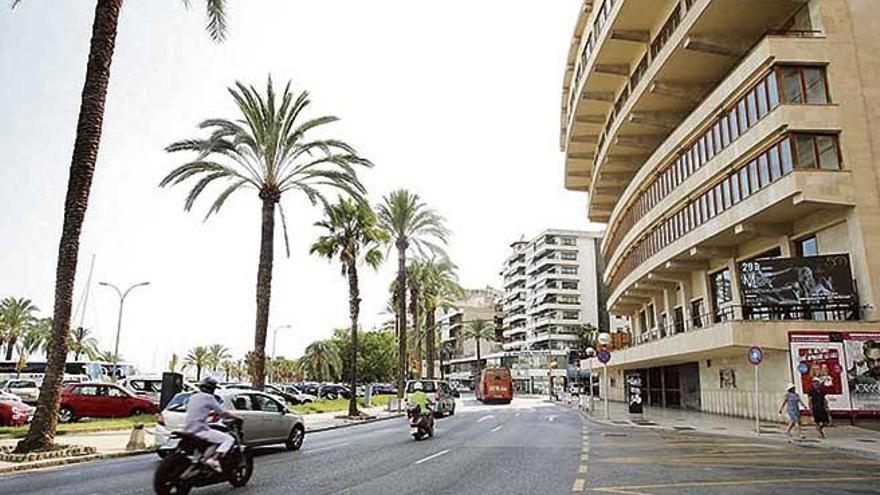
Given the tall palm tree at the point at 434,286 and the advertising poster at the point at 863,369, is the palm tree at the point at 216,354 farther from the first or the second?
the advertising poster at the point at 863,369

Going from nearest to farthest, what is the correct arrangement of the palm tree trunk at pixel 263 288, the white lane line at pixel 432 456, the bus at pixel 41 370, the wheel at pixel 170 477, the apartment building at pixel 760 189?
the wheel at pixel 170 477, the white lane line at pixel 432 456, the apartment building at pixel 760 189, the palm tree trunk at pixel 263 288, the bus at pixel 41 370

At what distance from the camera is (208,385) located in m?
9.82

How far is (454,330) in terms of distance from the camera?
144 m

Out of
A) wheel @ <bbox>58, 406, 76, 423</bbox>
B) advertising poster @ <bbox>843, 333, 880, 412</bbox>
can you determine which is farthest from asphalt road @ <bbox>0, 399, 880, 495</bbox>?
wheel @ <bbox>58, 406, 76, 423</bbox>

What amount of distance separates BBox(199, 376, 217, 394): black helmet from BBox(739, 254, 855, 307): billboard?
2259cm

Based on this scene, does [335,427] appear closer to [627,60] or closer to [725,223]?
[725,223]

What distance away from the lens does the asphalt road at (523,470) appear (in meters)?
10.1

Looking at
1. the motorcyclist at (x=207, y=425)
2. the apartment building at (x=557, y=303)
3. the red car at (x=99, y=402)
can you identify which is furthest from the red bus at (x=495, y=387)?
the apartment building at (x=557, y=303)

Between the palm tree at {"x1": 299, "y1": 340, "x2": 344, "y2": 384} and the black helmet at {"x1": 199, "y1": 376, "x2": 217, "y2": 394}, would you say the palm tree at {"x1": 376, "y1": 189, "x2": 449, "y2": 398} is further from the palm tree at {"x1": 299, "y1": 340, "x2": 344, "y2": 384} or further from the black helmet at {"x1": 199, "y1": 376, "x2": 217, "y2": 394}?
the palm tree at {"x1": 299, "y1": 340, "x2": 344, "y2": 384}

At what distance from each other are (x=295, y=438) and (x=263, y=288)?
9187 mm

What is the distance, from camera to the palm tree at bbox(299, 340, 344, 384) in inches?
3804

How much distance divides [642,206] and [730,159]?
12.6 m

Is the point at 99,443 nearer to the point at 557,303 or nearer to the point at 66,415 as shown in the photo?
the point at 66,415

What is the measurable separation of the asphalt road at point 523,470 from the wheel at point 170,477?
3.48 ft
